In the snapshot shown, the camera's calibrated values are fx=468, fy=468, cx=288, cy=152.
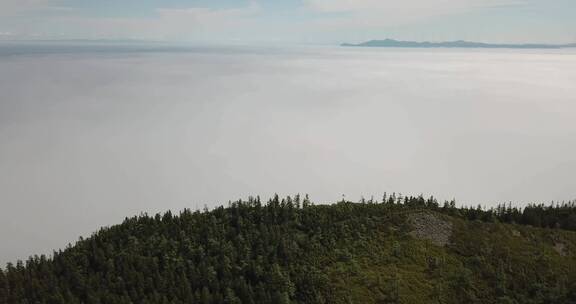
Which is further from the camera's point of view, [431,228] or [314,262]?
[431,228]

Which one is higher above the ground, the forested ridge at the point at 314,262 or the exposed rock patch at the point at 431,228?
the exposed rock patch at the point at 431,228

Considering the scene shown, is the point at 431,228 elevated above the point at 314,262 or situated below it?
above

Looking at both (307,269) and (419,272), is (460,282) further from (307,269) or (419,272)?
(307,269)

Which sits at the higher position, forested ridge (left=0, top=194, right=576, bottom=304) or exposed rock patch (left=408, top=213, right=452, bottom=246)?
exposed rock patch (left=408, top=213, right=452, bottom=246)

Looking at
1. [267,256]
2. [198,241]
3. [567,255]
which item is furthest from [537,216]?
[198,241]

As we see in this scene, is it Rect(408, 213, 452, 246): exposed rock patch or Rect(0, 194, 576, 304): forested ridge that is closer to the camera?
Rect(0, 194, 576, 304): forested ridge
